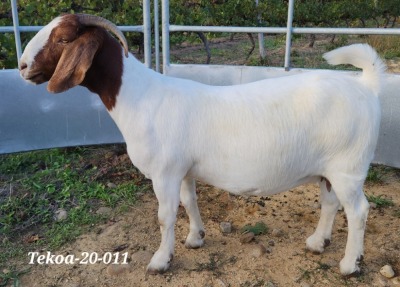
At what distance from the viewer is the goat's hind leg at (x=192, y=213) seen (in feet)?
9.93

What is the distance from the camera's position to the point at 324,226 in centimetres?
305

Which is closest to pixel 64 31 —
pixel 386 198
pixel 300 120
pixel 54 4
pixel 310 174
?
pixel 300 120

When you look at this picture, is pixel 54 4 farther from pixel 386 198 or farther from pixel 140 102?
pixel 386 198

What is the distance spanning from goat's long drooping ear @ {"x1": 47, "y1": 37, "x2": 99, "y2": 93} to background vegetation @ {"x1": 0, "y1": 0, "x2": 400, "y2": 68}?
11.6 ft

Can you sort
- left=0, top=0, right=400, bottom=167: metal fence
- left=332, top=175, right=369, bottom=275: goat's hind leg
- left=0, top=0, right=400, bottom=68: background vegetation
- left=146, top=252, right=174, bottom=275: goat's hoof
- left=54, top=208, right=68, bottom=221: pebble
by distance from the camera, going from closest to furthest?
left=332, top=175, right=369, bottom=275: goat's hind leg < left=146, top=252, right=174, bottom=275: goat's hoof < left=54, top=208, right=68, bottom=221: pebble < left=0, top=0, right=400, bottom=167: metal fence < left=0, top=0, right=400, bottom=68: background vegetation

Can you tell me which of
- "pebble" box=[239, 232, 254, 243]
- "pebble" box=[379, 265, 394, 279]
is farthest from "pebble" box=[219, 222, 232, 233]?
"pebble" box=[379, 265, 394, 279]

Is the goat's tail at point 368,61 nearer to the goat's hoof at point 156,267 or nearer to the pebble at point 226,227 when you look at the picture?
the pebble at point 226,227

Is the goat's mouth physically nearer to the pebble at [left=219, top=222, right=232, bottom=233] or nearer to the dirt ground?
the dirt ground

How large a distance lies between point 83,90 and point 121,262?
2190 mm

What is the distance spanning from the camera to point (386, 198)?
12.5 feet

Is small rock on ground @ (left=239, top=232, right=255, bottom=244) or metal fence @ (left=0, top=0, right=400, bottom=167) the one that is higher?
metal fence @ (left=0, top=0, right=400, bottom=167)

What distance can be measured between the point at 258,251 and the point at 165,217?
2.55 ft

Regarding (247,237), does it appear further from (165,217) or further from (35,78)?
(35,78)

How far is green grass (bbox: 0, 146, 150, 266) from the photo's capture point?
3.32 m
